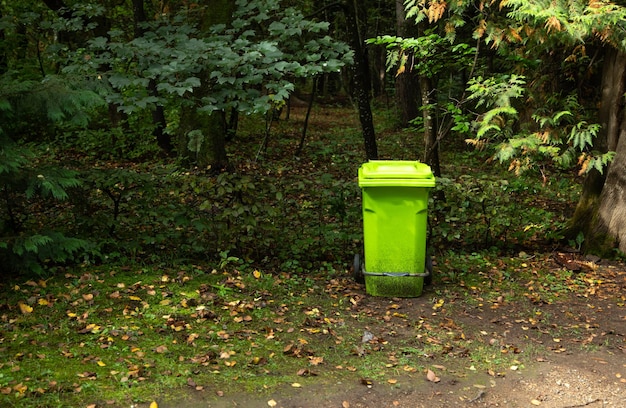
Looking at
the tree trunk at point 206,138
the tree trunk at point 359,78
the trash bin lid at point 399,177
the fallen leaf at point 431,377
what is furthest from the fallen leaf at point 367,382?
the tree trunk at point 206,138

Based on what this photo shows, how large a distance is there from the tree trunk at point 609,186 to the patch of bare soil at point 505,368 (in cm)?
115

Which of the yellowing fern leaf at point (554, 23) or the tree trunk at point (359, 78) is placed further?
the tree trunk at point (359, 78)

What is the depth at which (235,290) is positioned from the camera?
5.52m

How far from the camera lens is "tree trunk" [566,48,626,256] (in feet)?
21.7

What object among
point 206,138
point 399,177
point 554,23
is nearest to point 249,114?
point 399,177

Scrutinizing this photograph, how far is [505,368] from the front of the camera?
4.27 metres

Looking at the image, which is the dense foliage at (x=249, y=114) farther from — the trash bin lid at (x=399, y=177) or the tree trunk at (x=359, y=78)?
the tree trunk at (x=359, y=78)

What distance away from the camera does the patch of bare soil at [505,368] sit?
12.5 ft

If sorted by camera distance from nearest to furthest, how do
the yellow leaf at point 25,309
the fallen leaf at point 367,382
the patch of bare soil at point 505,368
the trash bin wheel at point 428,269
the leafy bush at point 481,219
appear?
the patch of bare soil at point 505,368
the fallen leaf at point 367,382
the yellow leaf at point 25,309
the trash bin wheel at point 428,269
the leafy bush at point 481,219

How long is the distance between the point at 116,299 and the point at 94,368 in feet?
4.05

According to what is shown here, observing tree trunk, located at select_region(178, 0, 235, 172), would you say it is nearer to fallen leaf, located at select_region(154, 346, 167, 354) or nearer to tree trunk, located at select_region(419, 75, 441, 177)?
tree trunk, located at select_region(419, 75, 441, 177)

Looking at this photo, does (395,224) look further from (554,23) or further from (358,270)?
(554,23)

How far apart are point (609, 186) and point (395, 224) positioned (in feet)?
9.92

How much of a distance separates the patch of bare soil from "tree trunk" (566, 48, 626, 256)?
1.15 meters
